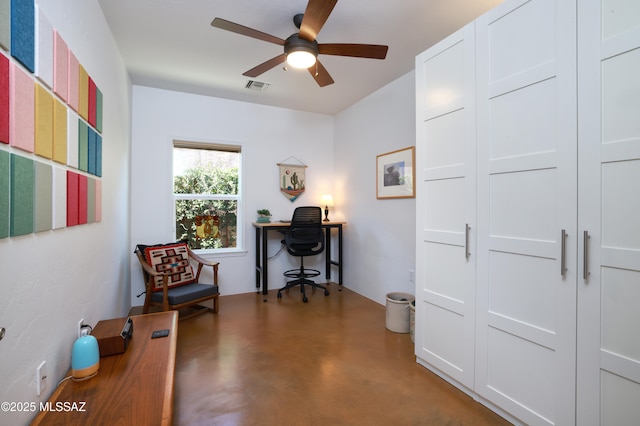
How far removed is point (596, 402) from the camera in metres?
1.35

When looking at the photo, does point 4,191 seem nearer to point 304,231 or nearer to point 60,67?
point 60,67

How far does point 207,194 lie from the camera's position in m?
4.17

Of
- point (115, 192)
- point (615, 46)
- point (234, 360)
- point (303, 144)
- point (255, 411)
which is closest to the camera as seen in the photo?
point (615, 46)

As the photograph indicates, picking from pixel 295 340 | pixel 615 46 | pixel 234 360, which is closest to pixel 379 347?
pixel 295 340

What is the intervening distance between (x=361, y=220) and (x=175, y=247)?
8.12 feet

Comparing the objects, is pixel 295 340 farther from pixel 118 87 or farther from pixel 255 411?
→ pixel 118 87

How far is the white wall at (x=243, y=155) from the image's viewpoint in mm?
3748

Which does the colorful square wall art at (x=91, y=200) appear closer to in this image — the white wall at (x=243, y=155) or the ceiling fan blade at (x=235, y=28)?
the ceiling fan blade at (x=235, y=28)

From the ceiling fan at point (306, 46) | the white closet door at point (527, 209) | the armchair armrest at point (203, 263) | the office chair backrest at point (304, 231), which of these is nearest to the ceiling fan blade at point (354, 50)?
the ceiling fan at point (306, 46)

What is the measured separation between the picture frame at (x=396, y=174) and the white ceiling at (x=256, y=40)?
91cm

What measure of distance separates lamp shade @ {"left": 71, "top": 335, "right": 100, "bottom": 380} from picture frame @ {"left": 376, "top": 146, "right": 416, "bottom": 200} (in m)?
2.98

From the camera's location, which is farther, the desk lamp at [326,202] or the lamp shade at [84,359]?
the desk lamp at [326,202]

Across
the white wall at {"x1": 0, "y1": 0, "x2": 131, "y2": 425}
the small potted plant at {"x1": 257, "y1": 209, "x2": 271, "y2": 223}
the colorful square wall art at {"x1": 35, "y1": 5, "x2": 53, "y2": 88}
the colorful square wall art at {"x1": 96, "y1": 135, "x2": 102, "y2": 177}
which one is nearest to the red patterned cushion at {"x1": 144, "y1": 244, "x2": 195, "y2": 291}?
the white wall at {"x1": 0, "y1": 0, "x2": 131, "y2": 425}

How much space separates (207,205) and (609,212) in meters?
4.07
